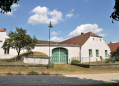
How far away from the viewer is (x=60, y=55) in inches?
908

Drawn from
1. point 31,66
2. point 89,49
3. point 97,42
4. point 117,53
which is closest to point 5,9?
point 31,66

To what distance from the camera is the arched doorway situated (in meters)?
22.7

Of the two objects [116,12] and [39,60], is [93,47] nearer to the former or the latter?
[39,60]

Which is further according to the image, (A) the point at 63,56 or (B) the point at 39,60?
(A) the point at 63,56

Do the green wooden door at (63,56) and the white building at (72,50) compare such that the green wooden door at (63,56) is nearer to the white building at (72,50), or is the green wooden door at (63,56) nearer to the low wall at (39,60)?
the white building at (72,50)

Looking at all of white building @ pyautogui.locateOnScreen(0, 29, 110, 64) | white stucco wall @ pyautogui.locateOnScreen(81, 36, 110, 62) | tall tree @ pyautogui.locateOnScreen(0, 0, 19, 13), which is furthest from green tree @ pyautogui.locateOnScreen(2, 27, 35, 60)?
white stucco wall @ pyautogui.locateOnScreen(81, 36, 110, 62)

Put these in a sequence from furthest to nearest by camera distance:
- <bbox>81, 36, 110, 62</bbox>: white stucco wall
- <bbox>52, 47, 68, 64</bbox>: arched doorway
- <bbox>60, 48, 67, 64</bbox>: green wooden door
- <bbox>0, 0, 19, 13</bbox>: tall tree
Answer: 1. <bbox>81, 36, 110, 62</bbox>: white stucco wall
2. <bbox>60, 48, 67, 64</bbox>: green wooden door
3. <bbox>52, 47, 68, 64</bbox>: arched doorway
4. <bbox>0, 0, 19, 13</bbox>: tall tree

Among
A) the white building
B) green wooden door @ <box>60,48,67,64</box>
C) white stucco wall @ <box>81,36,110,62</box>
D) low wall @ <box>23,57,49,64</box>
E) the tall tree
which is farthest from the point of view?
white stucco wall @ <box>81,36,110,62</box>

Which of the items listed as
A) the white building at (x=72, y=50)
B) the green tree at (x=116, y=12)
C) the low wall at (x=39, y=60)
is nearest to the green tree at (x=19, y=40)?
the low wall at (x=39, y=60)

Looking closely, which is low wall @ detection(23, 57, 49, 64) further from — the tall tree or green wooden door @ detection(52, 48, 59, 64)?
the tall tree

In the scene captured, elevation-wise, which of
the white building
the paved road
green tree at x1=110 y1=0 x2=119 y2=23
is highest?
green tree at x1=110 y1=0 x2=119 y2=23

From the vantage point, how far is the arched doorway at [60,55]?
2269 cm

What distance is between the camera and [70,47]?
2336 centimetres

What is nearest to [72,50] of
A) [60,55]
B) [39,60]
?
[60,55]
